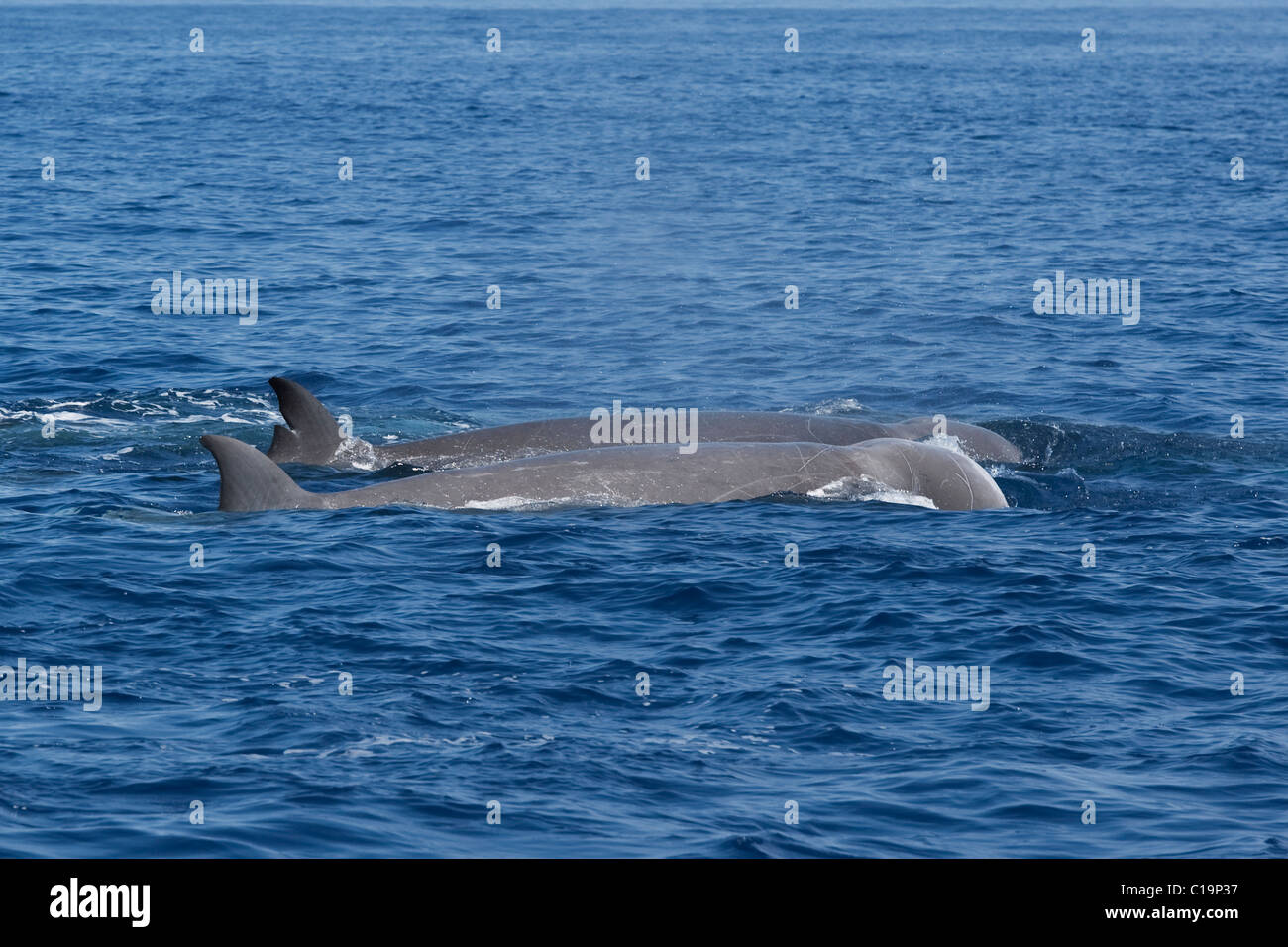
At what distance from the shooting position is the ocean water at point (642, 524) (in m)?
14.0

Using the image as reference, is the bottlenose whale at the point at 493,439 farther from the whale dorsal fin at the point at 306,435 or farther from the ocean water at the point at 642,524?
the ocean water at the point at 642,524

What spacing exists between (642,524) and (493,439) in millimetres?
4741

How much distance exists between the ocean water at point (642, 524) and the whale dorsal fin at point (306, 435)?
1.24 m

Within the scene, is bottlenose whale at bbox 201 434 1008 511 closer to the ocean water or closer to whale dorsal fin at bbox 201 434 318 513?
whale dorsal fin at bbox 201 434 318 513

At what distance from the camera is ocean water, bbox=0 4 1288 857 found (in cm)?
1403

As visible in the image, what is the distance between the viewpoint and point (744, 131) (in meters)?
78.1

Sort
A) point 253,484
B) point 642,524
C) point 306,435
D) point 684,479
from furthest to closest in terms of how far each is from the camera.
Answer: point 306,435, point 684,479, point 642,524, point 253,484

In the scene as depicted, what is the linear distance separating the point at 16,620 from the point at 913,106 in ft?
243

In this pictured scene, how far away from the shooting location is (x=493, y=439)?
85.4ft

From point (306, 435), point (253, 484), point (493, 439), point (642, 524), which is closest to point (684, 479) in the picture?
point (642, 524)

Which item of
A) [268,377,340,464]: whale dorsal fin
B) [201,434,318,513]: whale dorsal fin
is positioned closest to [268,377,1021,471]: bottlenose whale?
[268,377,340,464]: whale dorsal fin

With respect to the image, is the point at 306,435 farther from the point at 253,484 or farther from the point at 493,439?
the point at 253,484

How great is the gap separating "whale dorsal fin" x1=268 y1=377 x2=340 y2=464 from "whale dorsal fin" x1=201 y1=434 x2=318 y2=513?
139 inches
